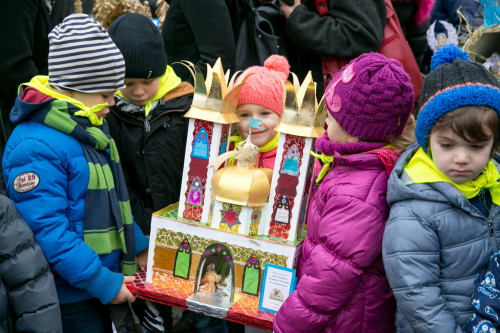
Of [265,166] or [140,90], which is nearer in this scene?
[265,166]

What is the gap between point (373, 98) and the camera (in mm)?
1806

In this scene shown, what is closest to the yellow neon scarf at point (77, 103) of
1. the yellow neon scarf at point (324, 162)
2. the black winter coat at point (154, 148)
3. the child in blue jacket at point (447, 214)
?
the black winter coat at point (154, 148)

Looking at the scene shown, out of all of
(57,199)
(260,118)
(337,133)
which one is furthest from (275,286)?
(57,199)

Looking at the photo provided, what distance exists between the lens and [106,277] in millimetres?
2109

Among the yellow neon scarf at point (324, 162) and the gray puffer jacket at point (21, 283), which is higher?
the yellow neon scarf at point (324, 162)

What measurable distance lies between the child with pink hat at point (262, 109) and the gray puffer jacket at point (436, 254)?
0.82 metres

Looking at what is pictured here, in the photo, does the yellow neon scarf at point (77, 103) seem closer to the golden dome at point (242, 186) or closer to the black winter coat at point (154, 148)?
the black winter coat at point (154, 148)

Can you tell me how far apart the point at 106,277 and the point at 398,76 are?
4.31 feet

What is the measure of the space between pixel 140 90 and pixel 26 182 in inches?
Result: 29.4

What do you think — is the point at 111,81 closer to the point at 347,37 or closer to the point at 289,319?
the point at 289,319

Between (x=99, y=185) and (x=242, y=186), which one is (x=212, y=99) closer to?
(x=242, y=186)

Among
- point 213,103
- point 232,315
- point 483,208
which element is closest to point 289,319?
point 232,315

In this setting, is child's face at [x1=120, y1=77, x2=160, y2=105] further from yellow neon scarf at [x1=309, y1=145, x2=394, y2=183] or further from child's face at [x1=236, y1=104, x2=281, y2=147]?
yellow neon scarf at [x1=309, y1=145, x2=394, y2=183]

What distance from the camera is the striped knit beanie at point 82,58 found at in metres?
2.10
